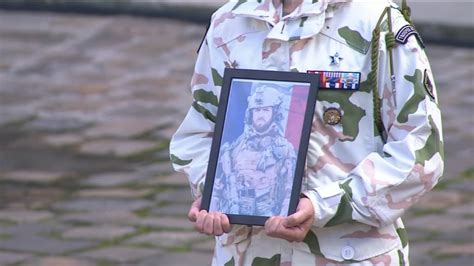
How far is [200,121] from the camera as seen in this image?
3.25 metres

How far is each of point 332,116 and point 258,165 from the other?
22 centimetres

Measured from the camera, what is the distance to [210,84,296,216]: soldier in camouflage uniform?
293cm

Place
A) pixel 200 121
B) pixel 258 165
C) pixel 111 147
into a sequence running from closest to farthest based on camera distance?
pixel 258 165, pixel 200 121, pixel 111 147

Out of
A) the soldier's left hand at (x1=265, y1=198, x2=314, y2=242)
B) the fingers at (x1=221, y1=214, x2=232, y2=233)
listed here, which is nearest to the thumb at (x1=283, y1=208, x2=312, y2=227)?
the soldier's left hand at (x1=265, y1=198, x2=314, y2=242)

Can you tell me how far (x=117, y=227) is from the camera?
702 cm

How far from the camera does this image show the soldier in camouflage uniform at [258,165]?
2.93 m

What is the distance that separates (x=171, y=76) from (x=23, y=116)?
1.57 metres

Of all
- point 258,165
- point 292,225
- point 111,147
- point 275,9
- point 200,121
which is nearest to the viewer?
point 292,225

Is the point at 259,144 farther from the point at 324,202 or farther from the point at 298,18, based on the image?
the point at 298,18

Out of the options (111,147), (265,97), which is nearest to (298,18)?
(265,97)

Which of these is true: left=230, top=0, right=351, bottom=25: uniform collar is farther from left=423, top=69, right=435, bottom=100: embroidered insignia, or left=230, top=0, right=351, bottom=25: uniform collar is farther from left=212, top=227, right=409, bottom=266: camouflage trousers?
left=212, top=227, right=409, bottom=266: camouflage trousers

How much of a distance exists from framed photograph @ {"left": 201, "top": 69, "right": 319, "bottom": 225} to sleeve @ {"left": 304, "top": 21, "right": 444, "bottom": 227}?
97 millimetres

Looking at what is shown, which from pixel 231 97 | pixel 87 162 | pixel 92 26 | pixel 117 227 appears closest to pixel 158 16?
pixel 92 26

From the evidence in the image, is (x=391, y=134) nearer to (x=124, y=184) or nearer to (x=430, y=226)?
(x=430, y=226)
